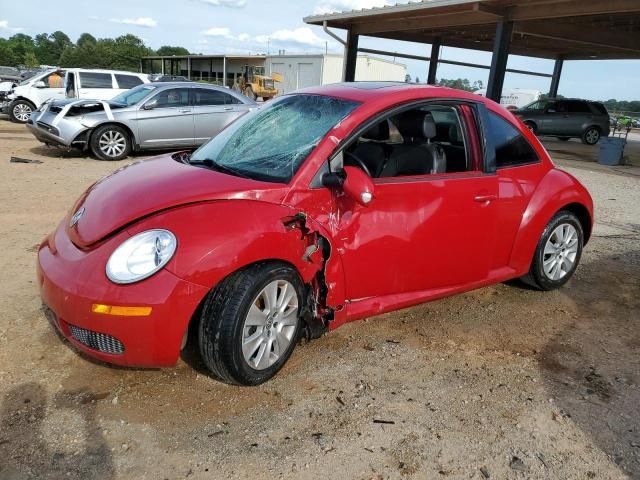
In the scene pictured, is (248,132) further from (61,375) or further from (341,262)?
(61,375)

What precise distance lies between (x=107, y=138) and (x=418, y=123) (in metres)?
8.09

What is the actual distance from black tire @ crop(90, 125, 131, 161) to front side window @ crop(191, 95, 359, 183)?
7.24 meters

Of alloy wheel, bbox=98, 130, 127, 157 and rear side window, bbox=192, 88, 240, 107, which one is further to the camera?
rear side window, bbox=192, 88, 240, 107

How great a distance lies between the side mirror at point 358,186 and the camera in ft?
9.35

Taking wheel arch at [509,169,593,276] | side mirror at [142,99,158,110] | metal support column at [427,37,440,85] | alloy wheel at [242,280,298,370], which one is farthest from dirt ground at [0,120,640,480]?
metal support column at [427,37,440,85]

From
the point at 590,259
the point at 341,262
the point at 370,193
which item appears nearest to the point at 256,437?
the point at 341,262

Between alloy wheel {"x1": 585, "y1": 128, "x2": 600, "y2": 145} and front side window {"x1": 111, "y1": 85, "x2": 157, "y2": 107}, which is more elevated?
front side window {"x1": 111, "y1": 85, "x2": 157, "y2": 107}

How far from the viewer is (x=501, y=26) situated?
44.3ft

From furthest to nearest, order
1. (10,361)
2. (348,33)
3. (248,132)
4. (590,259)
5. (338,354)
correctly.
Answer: (348,33) → (590,259) → (248,132) → (338,354) → (10,361)

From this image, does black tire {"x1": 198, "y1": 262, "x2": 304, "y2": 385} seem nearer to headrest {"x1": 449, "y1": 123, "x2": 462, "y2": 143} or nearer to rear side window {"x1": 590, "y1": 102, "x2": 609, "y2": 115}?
headrest {"x1": 449, "y1": 123, "x2": 462, "y2": 143}

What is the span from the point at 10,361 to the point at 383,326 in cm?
230

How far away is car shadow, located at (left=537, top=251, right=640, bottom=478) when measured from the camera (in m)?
2.70

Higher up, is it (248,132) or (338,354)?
(248,132)

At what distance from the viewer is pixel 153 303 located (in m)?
2.46
